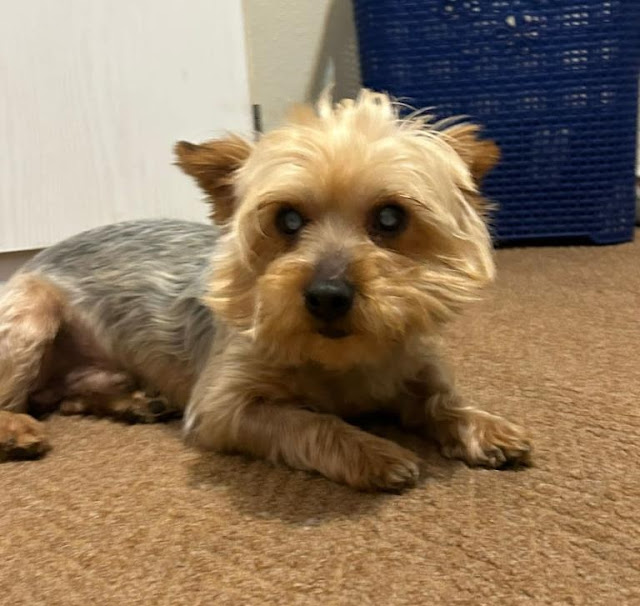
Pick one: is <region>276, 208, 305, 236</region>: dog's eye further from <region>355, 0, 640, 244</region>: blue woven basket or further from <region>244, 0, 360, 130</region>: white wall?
<region>244, 0, 360, 130</region>: white wall

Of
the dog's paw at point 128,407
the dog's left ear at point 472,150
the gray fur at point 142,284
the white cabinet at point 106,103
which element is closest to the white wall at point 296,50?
the white cabinet at point 106,103

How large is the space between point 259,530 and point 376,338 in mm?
301

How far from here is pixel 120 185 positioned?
2.17 metres

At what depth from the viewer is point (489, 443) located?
1.19m

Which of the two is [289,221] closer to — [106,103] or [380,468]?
[380,468]

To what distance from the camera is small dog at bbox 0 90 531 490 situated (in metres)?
1.12

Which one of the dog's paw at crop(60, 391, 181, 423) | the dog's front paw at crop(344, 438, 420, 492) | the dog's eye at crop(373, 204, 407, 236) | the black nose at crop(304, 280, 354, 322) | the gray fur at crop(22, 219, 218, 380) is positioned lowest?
the dog's paw at crop(60, 391, 181, 423)

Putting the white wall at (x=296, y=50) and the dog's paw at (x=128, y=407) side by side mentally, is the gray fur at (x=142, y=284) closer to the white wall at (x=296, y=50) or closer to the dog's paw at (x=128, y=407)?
the dog's paw at (x=128, y=407)

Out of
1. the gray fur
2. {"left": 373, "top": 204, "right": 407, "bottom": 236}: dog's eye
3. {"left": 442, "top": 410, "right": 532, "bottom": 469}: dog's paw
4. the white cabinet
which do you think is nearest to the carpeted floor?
{"left": 442, "top": 410, "right": 532, "bottom": 469}: dog's paw

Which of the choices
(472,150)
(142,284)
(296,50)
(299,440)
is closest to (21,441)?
(142,284)

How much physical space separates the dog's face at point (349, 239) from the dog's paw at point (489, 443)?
0.58ft

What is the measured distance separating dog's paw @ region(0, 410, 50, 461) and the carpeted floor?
0.03 metres

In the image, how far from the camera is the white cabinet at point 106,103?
201cm

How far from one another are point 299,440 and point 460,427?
0.25 meters
